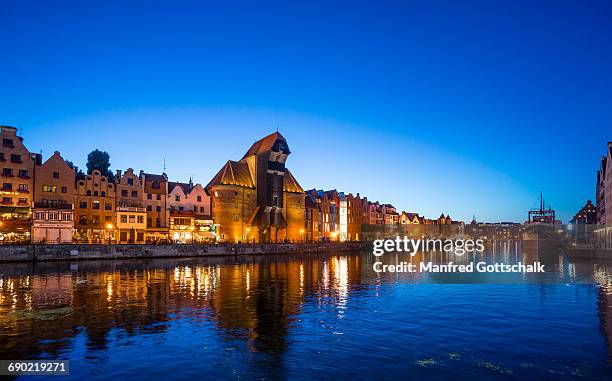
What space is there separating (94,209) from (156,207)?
14916 millimetres

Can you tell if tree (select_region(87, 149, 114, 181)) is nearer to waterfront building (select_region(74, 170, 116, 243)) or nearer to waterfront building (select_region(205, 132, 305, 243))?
waterfront building (select_region(205, 132, 305, 243))

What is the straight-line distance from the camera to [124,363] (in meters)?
18.1

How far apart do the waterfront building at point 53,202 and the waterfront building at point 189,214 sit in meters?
23.3

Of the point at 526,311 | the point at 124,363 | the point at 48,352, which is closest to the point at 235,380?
the point at 124,363

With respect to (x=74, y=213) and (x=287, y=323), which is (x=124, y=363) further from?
(x=74, y=213)

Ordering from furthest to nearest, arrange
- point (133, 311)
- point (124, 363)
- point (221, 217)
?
point (221, 217) < point (133, 311) < point (124, 363)

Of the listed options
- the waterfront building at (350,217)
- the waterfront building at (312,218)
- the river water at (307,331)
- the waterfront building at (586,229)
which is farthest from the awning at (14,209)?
the waterfront building at (586,229)

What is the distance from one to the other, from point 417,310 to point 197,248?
7120cm

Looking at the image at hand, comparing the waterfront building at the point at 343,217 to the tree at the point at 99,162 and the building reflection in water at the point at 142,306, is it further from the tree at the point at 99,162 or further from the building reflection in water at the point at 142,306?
the building reflection in water at the point at 142,306

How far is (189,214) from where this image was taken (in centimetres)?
10944

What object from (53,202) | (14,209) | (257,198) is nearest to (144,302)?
(14,209)

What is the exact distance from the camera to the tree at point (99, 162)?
12762cm

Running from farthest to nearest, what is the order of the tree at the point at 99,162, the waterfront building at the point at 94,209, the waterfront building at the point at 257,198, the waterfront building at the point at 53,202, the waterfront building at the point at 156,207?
the tree at the point at 99,162 → the waterfront building at the point at 257,198 → the waterfront building at the point at 156,207 → the waterfront building at the point at 94,209 → the waterfront building at the point at 53,202

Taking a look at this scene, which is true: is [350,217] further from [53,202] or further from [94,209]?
[53,202]
